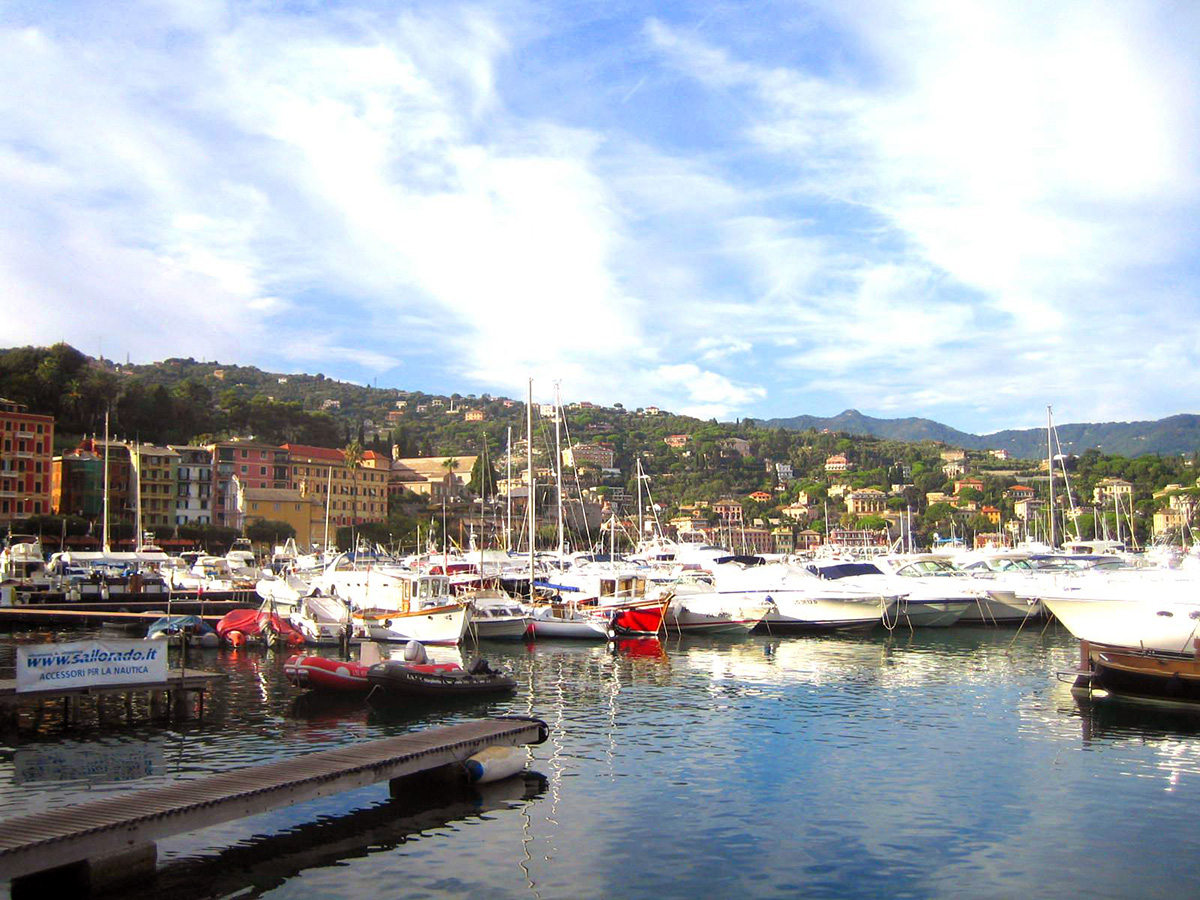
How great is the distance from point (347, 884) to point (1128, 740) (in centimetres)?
1780

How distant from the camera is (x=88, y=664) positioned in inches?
934

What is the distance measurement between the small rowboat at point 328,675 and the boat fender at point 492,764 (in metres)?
9.30

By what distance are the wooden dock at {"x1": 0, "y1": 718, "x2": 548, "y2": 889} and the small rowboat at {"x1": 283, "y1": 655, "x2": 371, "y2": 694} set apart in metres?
9.11

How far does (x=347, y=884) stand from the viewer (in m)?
13.6

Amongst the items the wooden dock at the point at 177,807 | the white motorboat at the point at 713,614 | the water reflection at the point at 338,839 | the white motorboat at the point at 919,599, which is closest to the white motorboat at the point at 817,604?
the white motorboat at the point at 713,614

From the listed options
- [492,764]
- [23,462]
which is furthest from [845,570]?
[23,462]

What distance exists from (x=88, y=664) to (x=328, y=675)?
618cm

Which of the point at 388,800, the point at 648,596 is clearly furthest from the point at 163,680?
the point at 648,596

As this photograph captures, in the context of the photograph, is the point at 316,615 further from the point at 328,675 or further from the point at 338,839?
the point at 338,839

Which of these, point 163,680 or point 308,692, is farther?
point 308,692

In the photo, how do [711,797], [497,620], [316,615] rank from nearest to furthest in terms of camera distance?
[711,797], [316,615], [497,620]

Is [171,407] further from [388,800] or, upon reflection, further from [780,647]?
[388,800]

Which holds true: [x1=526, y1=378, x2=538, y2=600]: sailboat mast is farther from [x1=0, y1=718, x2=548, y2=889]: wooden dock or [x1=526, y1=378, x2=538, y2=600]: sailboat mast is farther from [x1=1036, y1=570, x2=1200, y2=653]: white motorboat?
[x1=0, y1=718, x2=548, y2=889]: wooden dock

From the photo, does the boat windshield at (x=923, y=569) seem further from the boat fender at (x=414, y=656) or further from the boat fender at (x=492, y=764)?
the boat fender at (x=492, y=764)
